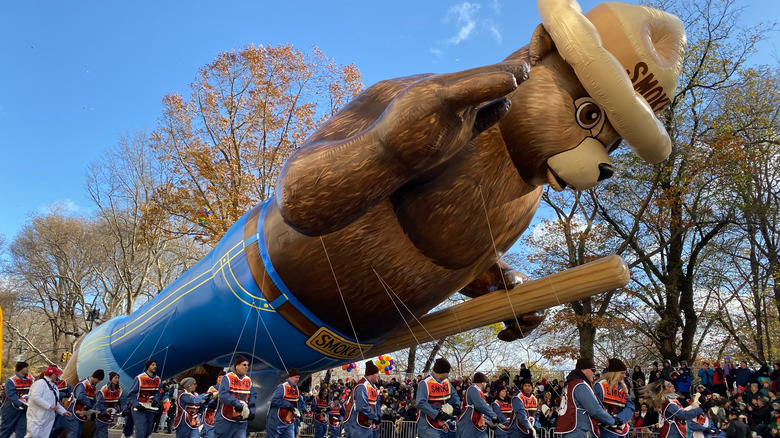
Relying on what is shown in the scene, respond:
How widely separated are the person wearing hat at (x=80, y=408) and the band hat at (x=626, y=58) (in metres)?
6.51

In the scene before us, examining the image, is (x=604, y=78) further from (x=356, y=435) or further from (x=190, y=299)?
(x=356, y=435)

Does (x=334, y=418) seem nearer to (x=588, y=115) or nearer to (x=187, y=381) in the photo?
(x=187, y=381)

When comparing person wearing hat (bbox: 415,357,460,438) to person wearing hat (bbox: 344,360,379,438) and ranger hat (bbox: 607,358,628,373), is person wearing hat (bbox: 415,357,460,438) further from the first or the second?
ranger hat (bbox: 607,358,628,373)

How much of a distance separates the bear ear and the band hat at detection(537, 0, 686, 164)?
0.09 m

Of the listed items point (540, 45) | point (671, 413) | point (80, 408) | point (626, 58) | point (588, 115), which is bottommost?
point (671, 413)

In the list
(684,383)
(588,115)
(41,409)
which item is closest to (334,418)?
(41,409)

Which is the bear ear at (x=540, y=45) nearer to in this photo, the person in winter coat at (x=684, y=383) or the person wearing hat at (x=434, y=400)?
the person wearing hat at (x=434, y=400)

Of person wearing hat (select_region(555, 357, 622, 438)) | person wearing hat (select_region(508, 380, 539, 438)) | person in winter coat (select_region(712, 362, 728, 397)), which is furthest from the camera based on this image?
person in winter coat (select_region(712, 362, 728, 397))

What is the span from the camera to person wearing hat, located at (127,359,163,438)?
6184 mm

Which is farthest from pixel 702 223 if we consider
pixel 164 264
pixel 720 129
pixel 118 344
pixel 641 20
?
pixel 164 264

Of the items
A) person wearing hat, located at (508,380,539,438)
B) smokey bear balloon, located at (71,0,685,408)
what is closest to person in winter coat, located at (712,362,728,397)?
person wearing hat, located at (508,380,539,438)

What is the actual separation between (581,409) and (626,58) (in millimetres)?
3287

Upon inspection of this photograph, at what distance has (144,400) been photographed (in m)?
6.70

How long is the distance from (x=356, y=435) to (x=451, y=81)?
508 centimetres
